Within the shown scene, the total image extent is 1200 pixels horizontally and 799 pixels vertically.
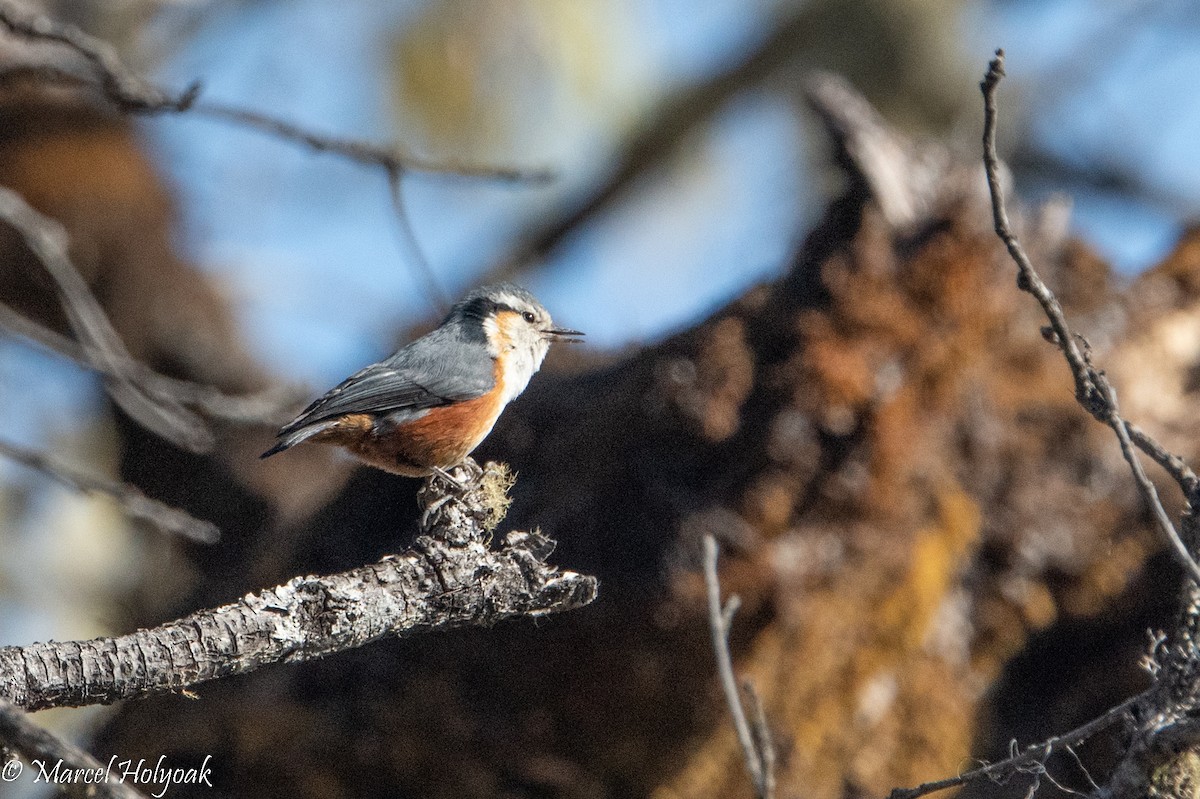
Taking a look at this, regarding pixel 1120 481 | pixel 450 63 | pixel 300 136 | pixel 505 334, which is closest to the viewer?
pixel 300 136

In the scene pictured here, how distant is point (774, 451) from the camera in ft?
15.5

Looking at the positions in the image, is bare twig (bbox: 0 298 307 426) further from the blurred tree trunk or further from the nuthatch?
the blurred tree trunk

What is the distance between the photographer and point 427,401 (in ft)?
12.5

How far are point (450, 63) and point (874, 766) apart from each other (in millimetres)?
7254

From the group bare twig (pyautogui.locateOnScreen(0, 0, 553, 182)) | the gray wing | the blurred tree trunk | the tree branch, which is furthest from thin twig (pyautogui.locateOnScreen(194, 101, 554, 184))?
the tree branch

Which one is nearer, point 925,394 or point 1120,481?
point 925,394

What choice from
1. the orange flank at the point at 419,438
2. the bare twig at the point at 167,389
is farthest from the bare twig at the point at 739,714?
the bare twig at the point at 167,389

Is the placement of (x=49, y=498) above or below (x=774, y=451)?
above

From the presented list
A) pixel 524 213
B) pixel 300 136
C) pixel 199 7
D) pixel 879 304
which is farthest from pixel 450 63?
pixel 300 136

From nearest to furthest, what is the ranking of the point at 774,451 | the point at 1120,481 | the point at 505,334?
the point at 505,334, the point at 774,451, the point at 1120,481

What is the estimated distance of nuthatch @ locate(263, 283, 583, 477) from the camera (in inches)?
145

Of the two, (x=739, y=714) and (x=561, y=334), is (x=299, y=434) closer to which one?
(x=561, y=334)

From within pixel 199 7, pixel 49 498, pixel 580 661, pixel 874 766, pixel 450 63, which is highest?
pixel 450 63

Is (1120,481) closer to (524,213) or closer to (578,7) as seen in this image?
(524,213)
